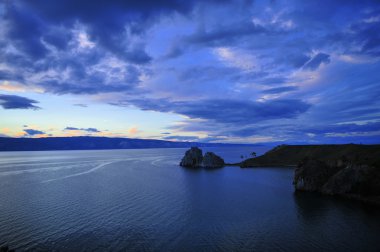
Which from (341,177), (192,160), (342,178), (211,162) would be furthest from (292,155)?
(342,178)

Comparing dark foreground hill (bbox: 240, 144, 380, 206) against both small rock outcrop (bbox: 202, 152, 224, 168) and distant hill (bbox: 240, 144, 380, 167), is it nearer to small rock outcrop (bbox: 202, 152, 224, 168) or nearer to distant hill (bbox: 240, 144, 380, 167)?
distant hill (bbox: 240, 144, 380, 167)

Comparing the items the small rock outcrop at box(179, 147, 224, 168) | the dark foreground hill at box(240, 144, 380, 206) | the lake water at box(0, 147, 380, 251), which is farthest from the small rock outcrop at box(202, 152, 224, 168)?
the lake water at box(0, 147, 380, 251)

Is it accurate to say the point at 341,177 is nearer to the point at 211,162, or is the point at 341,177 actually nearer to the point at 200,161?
the point at 211,162

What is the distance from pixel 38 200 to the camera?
66.5m

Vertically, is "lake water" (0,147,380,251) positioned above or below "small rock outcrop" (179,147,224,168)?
below

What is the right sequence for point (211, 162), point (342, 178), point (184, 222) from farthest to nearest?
point (211, 162), point (342, 178), point (184, 222)

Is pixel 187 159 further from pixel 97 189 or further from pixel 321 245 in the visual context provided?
pixel 321 245

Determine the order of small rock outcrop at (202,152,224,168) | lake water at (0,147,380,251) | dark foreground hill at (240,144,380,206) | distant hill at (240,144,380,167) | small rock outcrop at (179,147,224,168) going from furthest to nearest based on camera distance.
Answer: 1. small rock outcrop at (179,147,224,168)
2. small rock outcrop at (202,152,224,168)
3. distant hill at (240,144,380,167)
4. dark foreground hill at (240,144,380,206)
5. lake water at (0,147,380,251)

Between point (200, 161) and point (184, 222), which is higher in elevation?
point (200, 161)

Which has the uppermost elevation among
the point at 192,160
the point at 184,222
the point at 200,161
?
the point at 192,160

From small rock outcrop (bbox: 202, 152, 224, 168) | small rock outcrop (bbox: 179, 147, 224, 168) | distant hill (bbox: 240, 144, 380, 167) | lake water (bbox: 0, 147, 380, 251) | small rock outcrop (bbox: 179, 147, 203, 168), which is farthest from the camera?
small rock outcrop (bbox: 179, 147, 203, 168)

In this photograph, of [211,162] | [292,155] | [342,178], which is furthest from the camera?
[292,155]

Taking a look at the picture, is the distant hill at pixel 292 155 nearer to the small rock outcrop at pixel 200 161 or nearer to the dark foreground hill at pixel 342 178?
the small rock outcrop at pixel 200 161

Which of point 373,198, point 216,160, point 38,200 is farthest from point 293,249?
point 216,160
